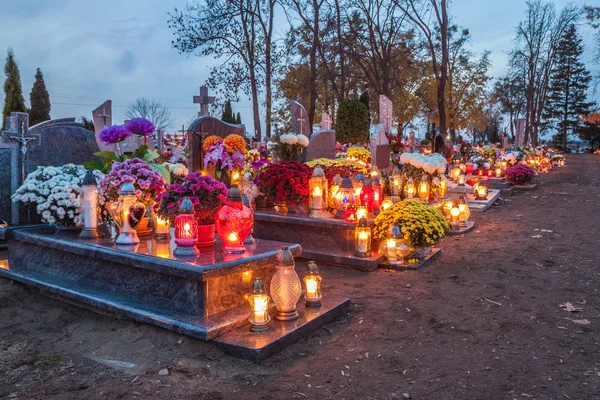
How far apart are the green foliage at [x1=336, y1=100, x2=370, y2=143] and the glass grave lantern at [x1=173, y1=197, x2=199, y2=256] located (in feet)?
63.2

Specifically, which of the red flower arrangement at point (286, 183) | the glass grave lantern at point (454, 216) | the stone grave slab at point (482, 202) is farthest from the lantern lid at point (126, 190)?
the stone grave slab at point (482, 202)

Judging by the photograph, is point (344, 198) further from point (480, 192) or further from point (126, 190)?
point (480, 192)

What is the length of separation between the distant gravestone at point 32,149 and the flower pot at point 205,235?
4.07 meters

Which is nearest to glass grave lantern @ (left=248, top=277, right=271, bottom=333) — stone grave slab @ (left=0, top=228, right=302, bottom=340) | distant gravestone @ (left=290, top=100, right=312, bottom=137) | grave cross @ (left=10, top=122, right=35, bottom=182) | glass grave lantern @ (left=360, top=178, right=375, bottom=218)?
stone grave slab @ (left=0, top=228, right=302, bottom=340)

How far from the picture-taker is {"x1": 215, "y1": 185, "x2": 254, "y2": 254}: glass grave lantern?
14.8ft

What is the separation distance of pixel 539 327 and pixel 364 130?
1969 cm

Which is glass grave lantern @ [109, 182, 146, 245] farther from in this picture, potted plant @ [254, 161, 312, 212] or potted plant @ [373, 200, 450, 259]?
potted plant @ [373, 200, 450, 259]

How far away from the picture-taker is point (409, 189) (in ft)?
31.7

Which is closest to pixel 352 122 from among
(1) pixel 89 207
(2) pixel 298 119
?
(2) pixel 298 119

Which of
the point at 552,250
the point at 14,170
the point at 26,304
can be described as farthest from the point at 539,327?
the point at 14,170

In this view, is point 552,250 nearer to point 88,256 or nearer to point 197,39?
point 88,256

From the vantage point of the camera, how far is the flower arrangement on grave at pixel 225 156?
30.0ft

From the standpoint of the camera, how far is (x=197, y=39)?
2105 cm

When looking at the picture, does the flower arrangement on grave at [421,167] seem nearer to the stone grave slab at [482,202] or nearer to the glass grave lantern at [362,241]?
the stone grave slab at [482,202]
